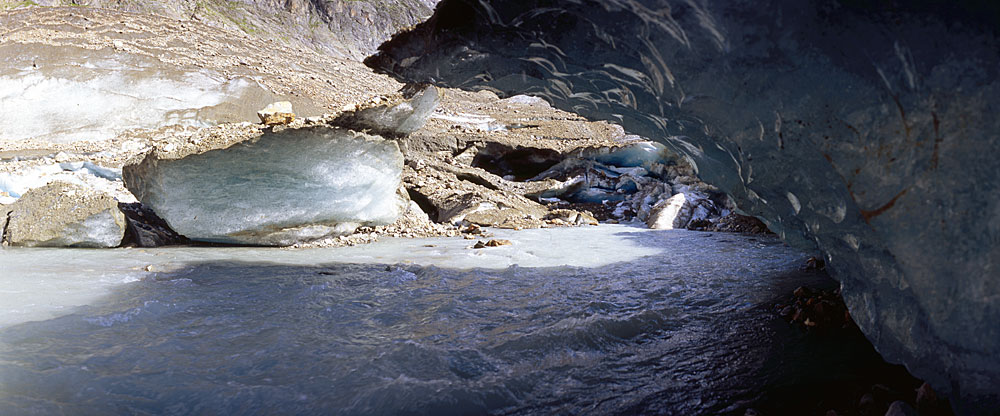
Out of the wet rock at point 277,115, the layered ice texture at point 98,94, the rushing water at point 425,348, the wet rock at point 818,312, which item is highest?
the layered ice texture at point 98,94

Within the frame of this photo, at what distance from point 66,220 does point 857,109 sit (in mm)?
7323

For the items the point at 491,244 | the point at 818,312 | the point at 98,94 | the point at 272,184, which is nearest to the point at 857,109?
the point at 818,312

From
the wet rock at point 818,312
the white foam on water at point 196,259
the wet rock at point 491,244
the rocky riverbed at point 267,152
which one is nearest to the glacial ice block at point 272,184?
the rocky riverbed at point 267,152

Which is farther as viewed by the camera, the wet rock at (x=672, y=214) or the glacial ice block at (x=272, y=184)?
the wet rock at (x=672, y=214)

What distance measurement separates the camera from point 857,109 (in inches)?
56.8

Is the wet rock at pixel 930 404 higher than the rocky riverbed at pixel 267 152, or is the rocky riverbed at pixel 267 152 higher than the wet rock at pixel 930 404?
the rocky riverbed at pixel 267 152

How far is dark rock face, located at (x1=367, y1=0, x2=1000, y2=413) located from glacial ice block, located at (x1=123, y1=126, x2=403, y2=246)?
3492mm

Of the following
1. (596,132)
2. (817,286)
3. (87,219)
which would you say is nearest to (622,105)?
(817,286)

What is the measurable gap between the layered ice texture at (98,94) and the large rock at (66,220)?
27.7 feet

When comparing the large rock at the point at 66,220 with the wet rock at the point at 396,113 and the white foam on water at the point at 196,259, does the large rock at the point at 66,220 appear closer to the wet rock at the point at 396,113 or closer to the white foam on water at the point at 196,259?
the white foam on water at the point at 196,259

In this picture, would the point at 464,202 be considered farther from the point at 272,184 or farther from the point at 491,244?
the point at 272,184

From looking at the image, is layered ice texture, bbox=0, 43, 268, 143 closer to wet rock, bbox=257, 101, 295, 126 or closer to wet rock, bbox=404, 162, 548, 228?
wet rock, bbox=404, 162, 548, 228

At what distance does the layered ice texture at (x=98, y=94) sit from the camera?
41.8ft

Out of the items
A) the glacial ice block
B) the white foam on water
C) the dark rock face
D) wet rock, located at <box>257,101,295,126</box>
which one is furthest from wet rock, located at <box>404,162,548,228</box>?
the dark rock face
